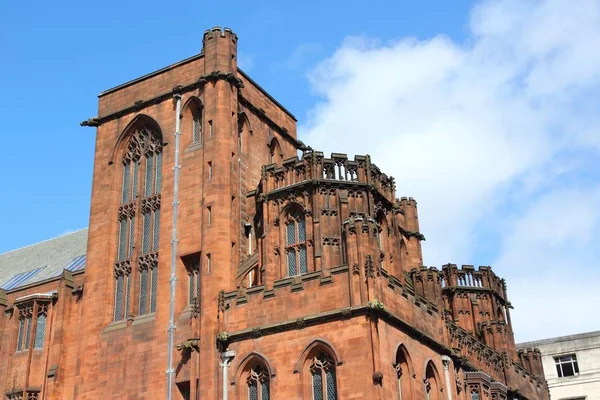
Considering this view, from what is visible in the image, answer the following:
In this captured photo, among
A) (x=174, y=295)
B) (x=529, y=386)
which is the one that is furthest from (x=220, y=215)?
(x=529, y=386)

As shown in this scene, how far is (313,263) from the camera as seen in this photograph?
32125mm

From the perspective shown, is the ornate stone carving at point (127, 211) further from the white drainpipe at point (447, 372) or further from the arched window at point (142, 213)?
the white drainpipe at point (447, 372)

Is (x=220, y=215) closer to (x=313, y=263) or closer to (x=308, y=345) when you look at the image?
(x=313, y=263)

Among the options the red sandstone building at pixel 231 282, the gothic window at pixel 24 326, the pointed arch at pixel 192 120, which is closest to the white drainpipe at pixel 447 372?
the red sandstone building at pixel 231 282

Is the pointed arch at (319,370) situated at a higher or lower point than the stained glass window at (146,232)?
lower

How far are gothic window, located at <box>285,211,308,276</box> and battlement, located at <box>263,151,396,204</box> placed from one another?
1589 millimetres

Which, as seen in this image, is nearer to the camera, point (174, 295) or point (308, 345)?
point (308, 345)

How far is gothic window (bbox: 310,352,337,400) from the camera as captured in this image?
2777 cm

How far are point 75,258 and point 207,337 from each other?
17124mm

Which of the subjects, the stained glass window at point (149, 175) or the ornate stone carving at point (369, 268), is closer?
the ornate stone carving at point (369, 268)

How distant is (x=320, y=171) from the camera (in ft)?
110

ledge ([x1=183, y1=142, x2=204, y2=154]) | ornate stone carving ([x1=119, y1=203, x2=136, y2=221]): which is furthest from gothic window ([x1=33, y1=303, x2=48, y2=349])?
ledge ([x1=183, y1=142, x2=204, y2=154])

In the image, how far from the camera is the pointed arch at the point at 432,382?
102ft

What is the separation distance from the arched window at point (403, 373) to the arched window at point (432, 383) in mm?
2050
